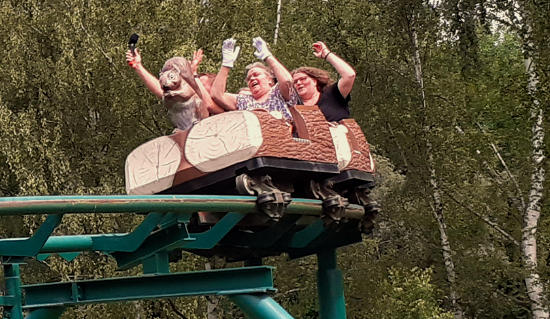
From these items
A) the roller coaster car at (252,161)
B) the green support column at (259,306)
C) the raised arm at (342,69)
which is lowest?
the green support column at (259,306)

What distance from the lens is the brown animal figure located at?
730 centimetres

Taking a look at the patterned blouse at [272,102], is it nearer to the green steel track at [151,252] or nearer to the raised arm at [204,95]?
the raised arm at [204,95]

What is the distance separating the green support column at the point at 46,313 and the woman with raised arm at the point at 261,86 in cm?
175

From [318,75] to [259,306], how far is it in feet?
7.29

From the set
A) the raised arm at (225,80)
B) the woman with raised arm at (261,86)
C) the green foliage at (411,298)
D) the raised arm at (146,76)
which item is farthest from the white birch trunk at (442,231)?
the raised arm at (146,76)

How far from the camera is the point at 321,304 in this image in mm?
8578

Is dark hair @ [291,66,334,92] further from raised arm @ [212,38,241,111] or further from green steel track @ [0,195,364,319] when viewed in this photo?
green steel track @ [0,195,364,319]

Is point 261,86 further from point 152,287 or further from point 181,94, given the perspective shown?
point 152,287

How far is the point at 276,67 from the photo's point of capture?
746cm

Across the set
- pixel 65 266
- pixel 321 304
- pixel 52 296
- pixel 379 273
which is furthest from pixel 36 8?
pixel 52 296

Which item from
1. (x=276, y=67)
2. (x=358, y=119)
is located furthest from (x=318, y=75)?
(x=358, y=119)

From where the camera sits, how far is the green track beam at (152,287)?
648 centimetres

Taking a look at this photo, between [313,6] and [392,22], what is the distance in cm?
234

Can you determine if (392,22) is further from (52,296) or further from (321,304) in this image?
(52,296)
